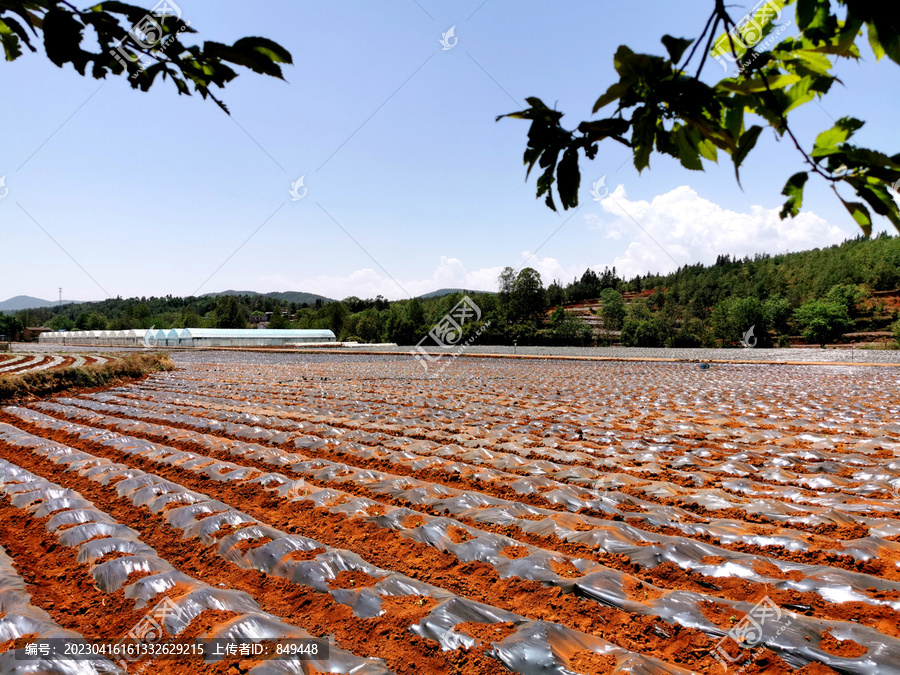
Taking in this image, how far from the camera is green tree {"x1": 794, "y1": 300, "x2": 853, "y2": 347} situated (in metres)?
61.2

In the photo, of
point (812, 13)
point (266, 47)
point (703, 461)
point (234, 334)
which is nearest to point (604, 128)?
point (812, 13)

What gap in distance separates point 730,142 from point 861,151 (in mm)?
247

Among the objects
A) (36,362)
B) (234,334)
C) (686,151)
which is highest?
(686,151)

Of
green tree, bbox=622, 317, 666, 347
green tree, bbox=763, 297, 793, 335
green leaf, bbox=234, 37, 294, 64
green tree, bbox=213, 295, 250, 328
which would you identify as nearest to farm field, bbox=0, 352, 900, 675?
green leaf, bbox=234, 37, 294, 64

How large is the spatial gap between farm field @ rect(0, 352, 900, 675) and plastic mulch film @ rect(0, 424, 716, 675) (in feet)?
0.04

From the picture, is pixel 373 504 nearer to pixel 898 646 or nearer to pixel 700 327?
pixel 898 646

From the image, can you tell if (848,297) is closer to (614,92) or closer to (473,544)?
(473,544)

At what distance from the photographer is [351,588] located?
9.78ft

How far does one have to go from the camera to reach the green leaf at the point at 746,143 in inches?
39.3

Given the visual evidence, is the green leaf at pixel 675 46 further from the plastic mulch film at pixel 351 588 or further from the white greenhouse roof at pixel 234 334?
the white greenhouse roof at pixel 234 334

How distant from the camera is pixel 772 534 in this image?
11.7 feet

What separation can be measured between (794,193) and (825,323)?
77322 mm

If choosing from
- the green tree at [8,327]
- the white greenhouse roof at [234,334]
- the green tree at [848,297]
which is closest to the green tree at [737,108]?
the white greenhouse roof at [234,334]

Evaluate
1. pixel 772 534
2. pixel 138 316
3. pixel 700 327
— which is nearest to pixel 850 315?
pixel 700 327
